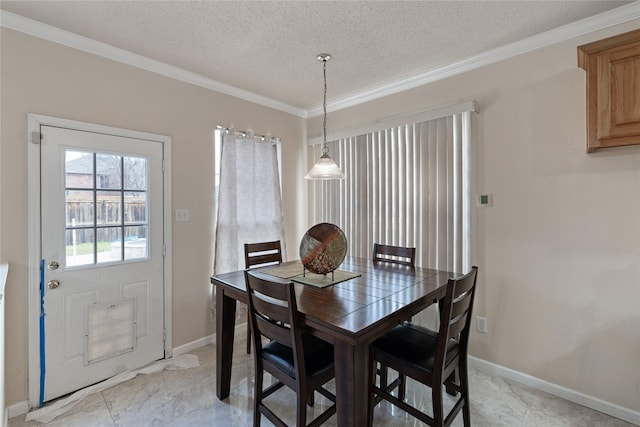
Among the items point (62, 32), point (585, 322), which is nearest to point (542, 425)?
point (585, 322)

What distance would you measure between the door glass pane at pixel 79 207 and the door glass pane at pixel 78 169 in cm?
6

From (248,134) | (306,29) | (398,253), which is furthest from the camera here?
(248,134)

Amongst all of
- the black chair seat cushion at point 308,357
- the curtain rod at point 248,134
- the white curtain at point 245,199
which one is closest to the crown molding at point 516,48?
the curtain rod at point 248,134

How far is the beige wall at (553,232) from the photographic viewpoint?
194 cm

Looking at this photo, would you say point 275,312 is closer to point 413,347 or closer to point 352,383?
point 352,383

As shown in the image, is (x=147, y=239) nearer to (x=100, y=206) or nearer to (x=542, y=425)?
(x=100, y=206)

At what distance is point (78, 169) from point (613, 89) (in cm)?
359

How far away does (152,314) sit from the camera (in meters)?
2.60

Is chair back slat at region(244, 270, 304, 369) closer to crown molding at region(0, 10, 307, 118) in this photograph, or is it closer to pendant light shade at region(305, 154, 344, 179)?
pendant light shade at region(305, 154, 344, 179)

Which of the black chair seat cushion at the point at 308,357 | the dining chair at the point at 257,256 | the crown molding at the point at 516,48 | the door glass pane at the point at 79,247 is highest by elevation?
the crown molding at the point at 516,48

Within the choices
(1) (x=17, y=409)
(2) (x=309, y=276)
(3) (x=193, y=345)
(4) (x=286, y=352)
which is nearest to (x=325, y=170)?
(2) (x=309, y=276)

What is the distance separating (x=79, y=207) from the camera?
2213 mm

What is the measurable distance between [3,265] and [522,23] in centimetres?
375

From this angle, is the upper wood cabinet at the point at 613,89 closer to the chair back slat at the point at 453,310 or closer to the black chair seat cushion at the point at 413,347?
the chair back slat at the point at 453,310
